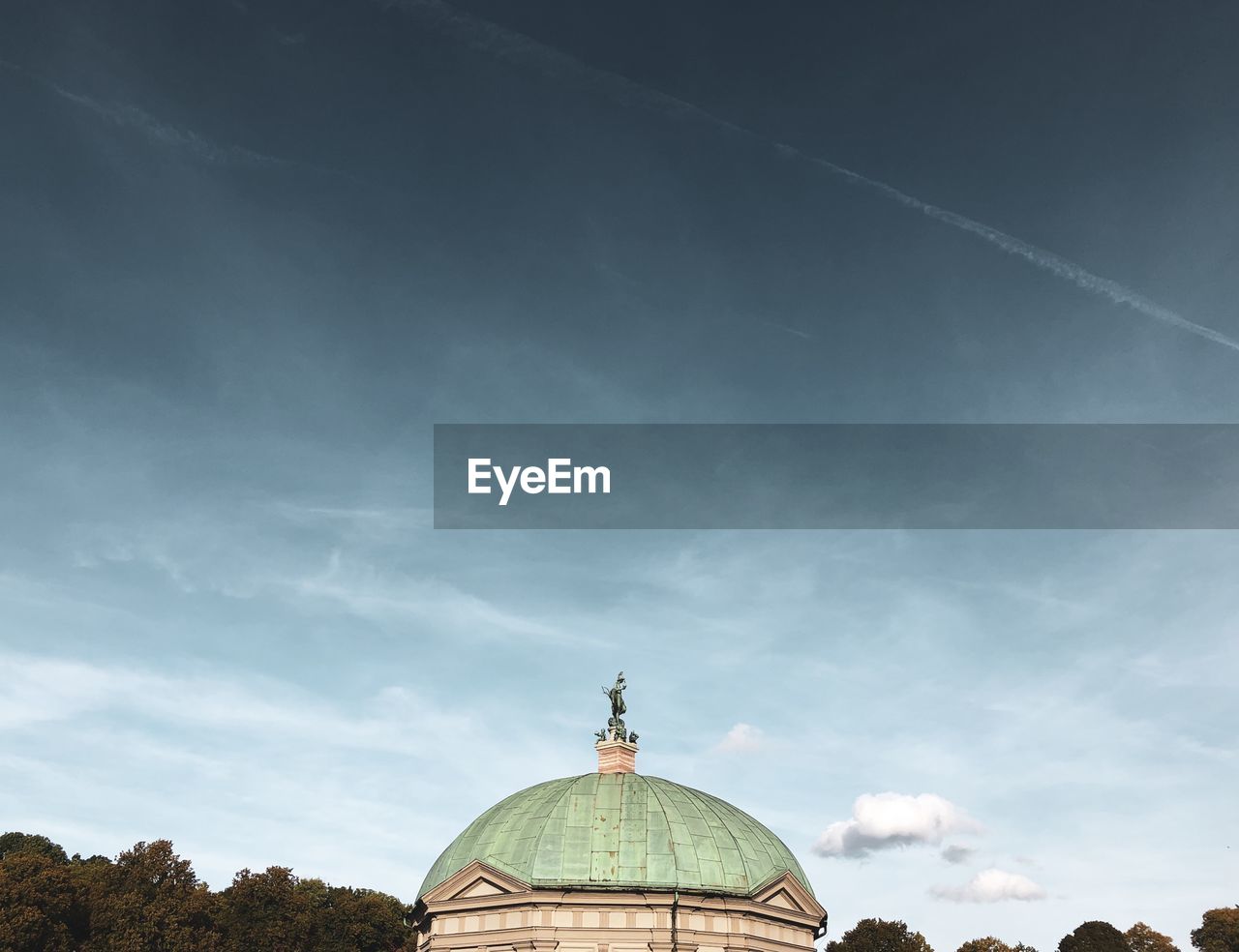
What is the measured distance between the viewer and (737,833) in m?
69.0

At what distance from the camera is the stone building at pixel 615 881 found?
204ft

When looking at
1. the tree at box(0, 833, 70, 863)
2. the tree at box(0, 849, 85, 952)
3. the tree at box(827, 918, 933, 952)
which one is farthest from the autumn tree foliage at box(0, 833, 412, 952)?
the tree at box(827, 918, 933, 952)

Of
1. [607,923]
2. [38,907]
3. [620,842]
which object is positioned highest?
[620,842]

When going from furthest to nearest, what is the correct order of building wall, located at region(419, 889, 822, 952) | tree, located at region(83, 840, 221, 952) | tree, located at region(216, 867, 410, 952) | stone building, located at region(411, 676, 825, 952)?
tree, located at region(216, 867, 410, 952)
tree, located at region(83, 840, 221, 952)
stone building, located at region(411, 676, 825, 952)
building wall, located at region(419, 889, 822, 952)

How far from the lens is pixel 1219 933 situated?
356 feet

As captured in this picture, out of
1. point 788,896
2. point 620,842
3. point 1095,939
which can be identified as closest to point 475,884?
point 620,842

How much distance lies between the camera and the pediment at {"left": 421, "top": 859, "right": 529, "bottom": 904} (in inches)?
2493

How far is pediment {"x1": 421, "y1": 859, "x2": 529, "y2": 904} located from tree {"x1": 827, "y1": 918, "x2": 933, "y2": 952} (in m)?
53.1

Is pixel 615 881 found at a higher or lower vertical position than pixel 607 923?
higher

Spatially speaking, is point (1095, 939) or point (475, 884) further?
point (1095, 939)

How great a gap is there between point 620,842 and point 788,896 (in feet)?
39.1

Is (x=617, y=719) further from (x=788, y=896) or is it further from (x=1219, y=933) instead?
(x=1219, y=933)

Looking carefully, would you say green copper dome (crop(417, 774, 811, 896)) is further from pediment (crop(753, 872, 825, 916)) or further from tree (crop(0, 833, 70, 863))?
tree (crop(0, 833, 70, 863))

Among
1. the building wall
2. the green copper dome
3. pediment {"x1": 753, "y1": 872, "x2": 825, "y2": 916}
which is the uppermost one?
the green copper dome
